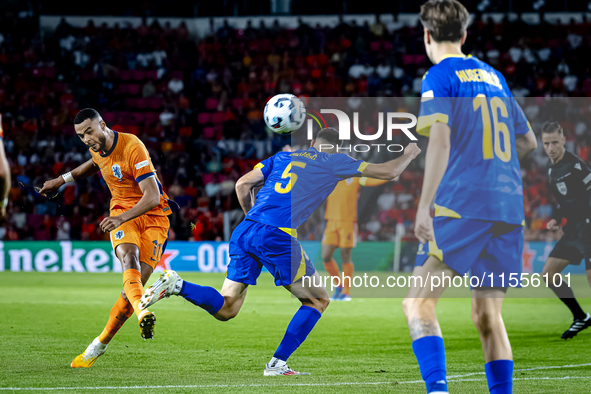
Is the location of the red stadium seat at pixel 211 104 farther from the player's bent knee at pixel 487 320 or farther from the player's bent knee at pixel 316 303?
the player's bent knee at pixel 487 320

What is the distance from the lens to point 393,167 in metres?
5.11

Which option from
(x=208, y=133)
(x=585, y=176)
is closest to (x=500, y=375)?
(x=585, y=176)

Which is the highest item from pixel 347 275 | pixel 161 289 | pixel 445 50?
pixel 445 50

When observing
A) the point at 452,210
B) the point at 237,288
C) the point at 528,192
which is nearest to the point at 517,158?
the point at 452,210

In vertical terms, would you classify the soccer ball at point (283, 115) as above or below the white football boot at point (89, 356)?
above

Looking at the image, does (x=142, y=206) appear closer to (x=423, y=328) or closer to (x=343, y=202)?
(x=423, y=328)

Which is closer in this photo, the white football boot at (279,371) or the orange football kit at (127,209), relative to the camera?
the white football boot at (279,371)

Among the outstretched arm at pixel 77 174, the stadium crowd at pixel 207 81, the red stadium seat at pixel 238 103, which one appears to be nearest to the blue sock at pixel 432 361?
the outstretched arm at pixel 77 174

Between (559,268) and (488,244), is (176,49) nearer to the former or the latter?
(559,268)

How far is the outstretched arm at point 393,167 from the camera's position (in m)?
5.00

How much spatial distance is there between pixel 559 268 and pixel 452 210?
5.04 metres

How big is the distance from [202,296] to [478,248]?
2.35 meters

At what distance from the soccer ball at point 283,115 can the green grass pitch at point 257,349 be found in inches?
81.5

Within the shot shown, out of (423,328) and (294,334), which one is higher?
(423,328)
